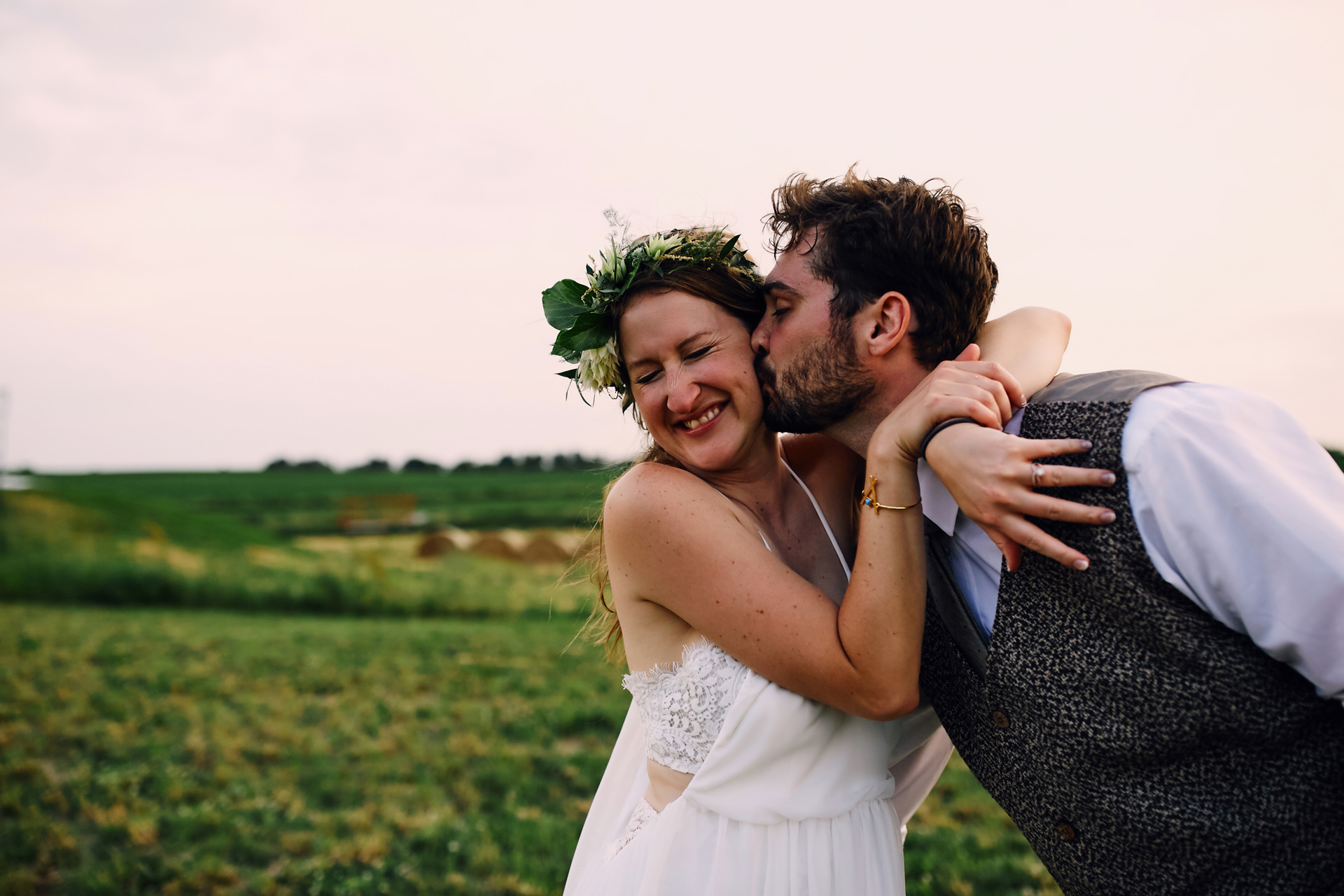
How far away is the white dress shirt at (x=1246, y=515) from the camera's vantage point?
176 cm

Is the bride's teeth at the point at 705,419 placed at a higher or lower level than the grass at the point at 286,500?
higher

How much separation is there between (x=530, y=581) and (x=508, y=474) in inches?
2367

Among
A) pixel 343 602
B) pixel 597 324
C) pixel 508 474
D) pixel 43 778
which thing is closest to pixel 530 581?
pixel 343 602

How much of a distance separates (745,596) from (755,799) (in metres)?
0.62

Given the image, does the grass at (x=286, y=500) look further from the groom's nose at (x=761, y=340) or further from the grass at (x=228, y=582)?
the groom's nose at (x=761, y=340)

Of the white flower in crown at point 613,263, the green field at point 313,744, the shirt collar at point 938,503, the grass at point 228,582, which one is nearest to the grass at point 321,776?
the green field at point 313,744

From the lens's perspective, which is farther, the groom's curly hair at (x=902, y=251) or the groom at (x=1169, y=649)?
the groom's curly hair at (x=902, y=251)

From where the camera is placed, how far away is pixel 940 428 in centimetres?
220

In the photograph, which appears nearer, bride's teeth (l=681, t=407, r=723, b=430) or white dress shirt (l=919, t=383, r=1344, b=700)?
white dress shirt (l=919, t=383, r=1344, b=700)

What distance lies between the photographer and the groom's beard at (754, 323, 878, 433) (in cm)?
277

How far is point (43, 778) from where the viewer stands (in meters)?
6.82

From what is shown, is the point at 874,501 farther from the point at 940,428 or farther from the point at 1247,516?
the point at 1247,516

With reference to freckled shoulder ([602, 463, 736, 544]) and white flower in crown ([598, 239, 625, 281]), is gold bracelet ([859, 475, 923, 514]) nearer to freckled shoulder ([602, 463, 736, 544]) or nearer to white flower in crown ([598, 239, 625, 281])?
freckled shoulder ([602, 463, 736, 544])

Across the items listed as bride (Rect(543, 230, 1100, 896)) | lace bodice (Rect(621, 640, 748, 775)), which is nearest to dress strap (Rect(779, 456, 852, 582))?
bride (Rect(543, 230, 1100, 896))
